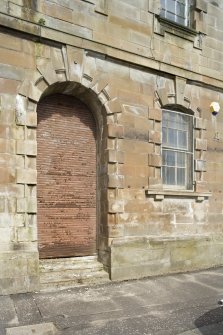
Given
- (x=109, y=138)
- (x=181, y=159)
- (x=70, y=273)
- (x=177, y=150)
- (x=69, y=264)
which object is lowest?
(x=70, y=273)

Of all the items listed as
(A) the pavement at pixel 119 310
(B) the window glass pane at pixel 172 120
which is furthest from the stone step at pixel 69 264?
(B) the window glass pane at pixel 172 120

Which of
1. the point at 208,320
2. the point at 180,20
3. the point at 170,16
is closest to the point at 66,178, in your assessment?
the point at 208,320

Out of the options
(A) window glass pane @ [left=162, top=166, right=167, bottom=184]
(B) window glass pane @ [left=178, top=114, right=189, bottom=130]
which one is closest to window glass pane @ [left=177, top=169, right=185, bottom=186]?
(A) window glass pane @ [left=162, top=166, right=167, bottom=184]

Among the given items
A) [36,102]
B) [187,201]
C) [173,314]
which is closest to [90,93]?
[36,102]

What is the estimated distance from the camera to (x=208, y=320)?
18.6ft

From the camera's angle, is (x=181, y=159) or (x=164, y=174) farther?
(x=181, y=159)

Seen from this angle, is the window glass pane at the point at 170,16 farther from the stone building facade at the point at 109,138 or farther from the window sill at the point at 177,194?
the window sill at the point at 177,194

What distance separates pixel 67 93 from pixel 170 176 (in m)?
3.07

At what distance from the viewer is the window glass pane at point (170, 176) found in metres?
9.13

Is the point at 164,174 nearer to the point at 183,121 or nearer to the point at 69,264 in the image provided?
the point at 183,121

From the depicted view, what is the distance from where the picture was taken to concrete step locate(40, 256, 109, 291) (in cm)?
720

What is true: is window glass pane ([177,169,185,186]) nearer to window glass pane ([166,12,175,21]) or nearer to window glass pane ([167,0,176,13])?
window glass pane ([166,12,175,21])

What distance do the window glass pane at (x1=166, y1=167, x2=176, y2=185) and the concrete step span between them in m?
2.52

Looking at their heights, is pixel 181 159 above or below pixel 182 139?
below
